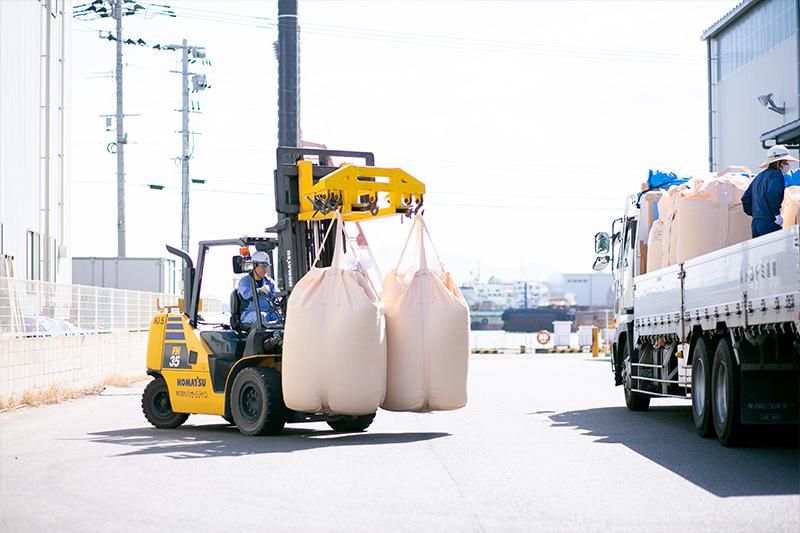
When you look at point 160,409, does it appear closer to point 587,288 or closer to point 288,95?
point 288,95

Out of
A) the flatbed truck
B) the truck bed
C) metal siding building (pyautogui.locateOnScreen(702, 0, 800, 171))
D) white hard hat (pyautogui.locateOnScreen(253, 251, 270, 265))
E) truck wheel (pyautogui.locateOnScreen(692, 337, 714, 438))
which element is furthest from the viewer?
metal siding building (pyautogui.locateOnScreen(702, 0, 800, 171))

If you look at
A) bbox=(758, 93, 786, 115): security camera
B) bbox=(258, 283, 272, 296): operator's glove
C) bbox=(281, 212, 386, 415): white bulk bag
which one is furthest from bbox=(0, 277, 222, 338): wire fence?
bbox=(758, 93, 786, 115): security camera

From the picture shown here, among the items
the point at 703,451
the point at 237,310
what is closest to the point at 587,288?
the point at 237,310

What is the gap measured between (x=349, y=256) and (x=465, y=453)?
303 centimetres

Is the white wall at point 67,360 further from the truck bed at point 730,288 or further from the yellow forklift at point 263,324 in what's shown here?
the truck bed at point 730,288

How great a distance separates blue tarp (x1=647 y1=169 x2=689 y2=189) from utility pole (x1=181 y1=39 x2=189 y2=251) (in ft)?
114

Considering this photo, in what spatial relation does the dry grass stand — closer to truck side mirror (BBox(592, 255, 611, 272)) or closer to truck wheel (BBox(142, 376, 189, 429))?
truck wheel (BBox(142, 376, 189, 429))

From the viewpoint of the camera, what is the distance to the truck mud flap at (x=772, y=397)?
1270 centimetres

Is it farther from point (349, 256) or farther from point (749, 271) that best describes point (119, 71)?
point (749, 271)

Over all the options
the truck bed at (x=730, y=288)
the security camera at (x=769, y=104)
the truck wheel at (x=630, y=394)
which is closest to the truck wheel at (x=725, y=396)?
the truck bed at (x=730, y=288)

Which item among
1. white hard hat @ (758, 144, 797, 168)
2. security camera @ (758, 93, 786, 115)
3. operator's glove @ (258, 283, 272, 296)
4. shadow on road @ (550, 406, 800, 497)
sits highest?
security camera @ (758, 93, 786, 115)

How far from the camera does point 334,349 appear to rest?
14172mm

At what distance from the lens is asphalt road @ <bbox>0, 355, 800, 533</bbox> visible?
28.7 ft

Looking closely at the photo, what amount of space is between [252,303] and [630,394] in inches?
257
